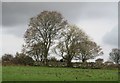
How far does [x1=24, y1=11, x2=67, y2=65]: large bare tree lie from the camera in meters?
65.8

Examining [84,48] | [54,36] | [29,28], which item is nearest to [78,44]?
[84,48]

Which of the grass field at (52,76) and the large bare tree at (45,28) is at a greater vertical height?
the large bare tree at (45,28)

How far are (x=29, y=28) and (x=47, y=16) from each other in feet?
15.6

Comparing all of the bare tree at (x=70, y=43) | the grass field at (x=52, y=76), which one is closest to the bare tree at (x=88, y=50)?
the bare tree at (x=70, y=43)

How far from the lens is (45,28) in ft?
220

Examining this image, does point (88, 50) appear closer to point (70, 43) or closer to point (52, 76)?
point (70, 43)

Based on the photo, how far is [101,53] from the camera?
7912 centimetres

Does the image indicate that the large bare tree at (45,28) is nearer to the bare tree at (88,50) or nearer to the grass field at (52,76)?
the bare tree at (88,50)

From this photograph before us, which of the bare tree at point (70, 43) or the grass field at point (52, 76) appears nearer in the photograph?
the grass field at point (52, 76)

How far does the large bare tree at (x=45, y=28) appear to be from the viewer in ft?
216

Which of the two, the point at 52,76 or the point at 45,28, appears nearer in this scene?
the point at 52,76

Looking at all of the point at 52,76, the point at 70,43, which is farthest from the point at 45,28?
the point at 52,76

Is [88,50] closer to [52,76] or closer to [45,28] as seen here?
[45,28]

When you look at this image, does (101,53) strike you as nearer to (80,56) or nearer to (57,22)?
(80,56)
